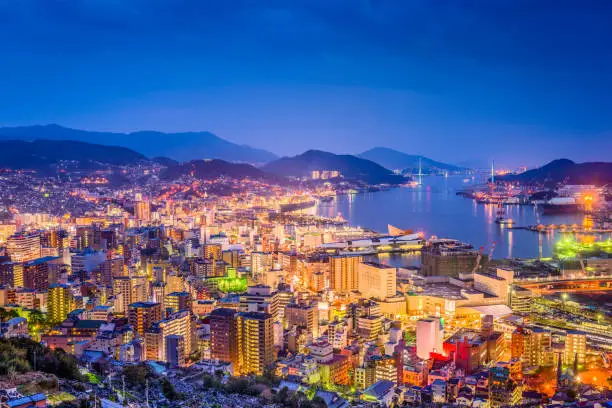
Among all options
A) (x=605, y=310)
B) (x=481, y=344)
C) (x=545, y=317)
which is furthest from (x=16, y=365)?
(x=605, y=310)

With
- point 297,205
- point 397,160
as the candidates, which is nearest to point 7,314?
point 297,205

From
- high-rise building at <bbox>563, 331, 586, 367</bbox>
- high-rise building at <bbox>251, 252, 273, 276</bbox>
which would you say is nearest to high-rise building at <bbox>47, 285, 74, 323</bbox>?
high-rise building at <bbox>251, 252, 273, 276</bbox>

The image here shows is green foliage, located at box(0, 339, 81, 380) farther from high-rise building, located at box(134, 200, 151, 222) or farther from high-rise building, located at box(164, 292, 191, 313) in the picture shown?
high-rise building, located at box(134, 200, 151, 222)

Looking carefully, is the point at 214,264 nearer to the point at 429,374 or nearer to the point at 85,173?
the point at 429,374

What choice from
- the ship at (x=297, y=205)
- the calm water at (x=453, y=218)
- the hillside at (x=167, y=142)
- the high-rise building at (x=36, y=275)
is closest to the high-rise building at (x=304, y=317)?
the high-rise building at (x=36, y=275)

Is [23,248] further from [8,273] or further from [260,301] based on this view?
[260,301]

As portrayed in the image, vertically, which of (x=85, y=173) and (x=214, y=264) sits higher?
(x=85, y=173)

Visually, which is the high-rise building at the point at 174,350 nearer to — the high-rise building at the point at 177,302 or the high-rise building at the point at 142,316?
the high-rise building at the point at 142,316
